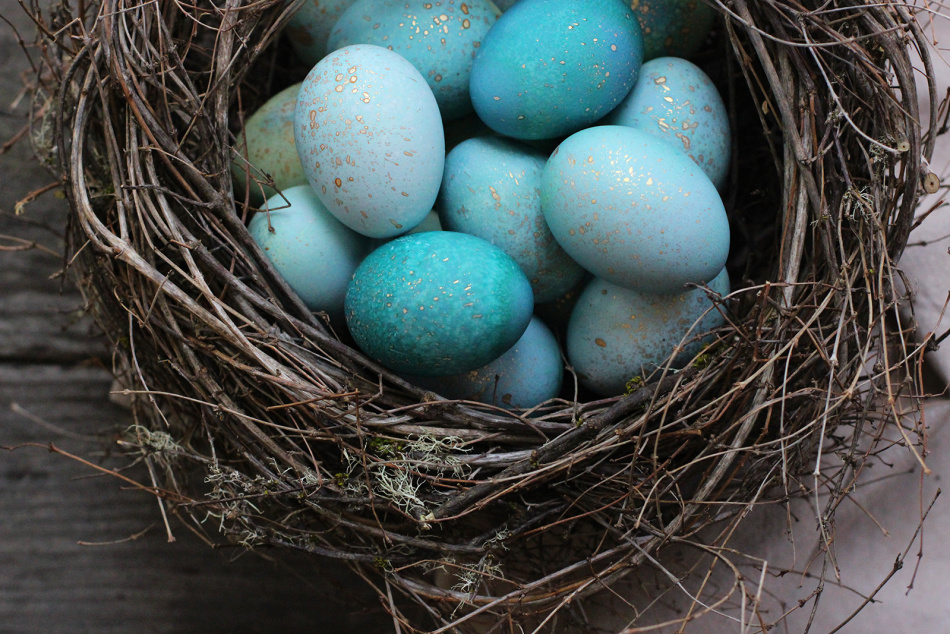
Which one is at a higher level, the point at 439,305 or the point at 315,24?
the point at 315,24

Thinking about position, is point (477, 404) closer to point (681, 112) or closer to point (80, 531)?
point (681, 112)

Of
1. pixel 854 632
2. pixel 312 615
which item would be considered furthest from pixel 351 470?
pixel 854 632

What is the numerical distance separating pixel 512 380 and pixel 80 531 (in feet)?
2.29

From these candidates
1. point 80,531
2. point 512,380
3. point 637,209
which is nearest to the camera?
point 637,209

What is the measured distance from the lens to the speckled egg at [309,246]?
82cm

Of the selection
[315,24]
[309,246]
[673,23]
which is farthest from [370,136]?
[673,23]

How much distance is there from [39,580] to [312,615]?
0.39 meters

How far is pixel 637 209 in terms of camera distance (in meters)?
0.73

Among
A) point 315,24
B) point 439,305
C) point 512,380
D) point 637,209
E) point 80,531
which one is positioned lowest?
point 80,531

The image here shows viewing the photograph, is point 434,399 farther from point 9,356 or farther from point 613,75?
point 9,356

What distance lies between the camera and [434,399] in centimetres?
76

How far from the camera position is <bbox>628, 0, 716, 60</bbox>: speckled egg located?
33.6 inches

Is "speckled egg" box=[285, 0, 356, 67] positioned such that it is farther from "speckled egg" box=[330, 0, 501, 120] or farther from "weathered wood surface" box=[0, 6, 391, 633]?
"weathered wood surface" box=[0, 6, 391, 633]

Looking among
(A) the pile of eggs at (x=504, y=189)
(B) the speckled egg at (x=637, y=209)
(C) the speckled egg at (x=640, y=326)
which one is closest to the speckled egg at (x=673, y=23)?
(A) the pile of eggs at (x=504, y=189)
